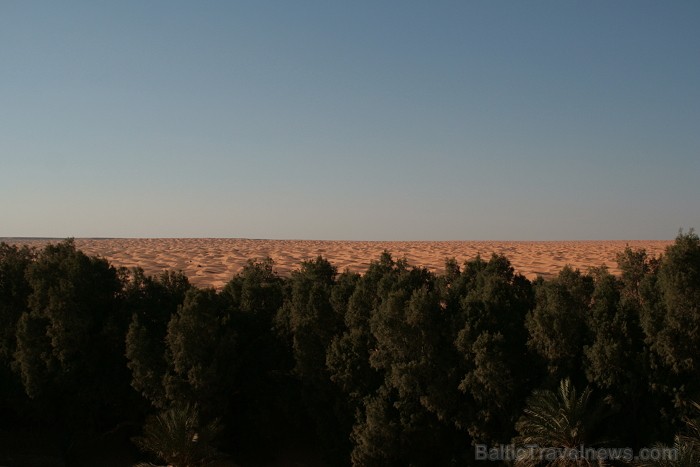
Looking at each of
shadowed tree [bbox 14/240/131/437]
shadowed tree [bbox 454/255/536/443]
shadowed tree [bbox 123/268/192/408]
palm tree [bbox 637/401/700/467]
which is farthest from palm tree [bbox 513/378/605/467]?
shadowed tree [bbox 14/240/131/437]

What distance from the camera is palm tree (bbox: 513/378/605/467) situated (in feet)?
45.8

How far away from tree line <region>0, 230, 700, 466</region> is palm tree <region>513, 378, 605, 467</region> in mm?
58

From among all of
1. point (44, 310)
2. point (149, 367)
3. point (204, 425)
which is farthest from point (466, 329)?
point (44, 310)

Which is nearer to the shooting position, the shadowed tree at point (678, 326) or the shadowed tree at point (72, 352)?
the shadowed tree at point (678, 326)

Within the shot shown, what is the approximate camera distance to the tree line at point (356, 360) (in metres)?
15.3

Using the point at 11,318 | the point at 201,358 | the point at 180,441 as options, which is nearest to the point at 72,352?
the point at 11,318

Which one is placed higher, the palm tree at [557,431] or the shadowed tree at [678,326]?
the shadowed tree at [678,326]

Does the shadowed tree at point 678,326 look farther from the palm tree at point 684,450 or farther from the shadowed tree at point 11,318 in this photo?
the shadowed tree at point 11,318

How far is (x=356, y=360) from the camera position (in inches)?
690

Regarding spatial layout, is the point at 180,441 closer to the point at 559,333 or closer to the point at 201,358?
the point at 201,358

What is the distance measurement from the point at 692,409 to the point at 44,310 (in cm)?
1845

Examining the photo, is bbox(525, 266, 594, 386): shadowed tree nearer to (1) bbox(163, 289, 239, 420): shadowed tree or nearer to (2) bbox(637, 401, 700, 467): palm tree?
(2) bbox(637, 401, 700, 467): palm tree

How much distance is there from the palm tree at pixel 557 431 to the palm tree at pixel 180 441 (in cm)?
769

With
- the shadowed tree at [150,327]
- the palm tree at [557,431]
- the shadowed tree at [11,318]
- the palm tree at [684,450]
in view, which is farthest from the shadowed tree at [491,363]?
the shadowed tree at [11,318]
